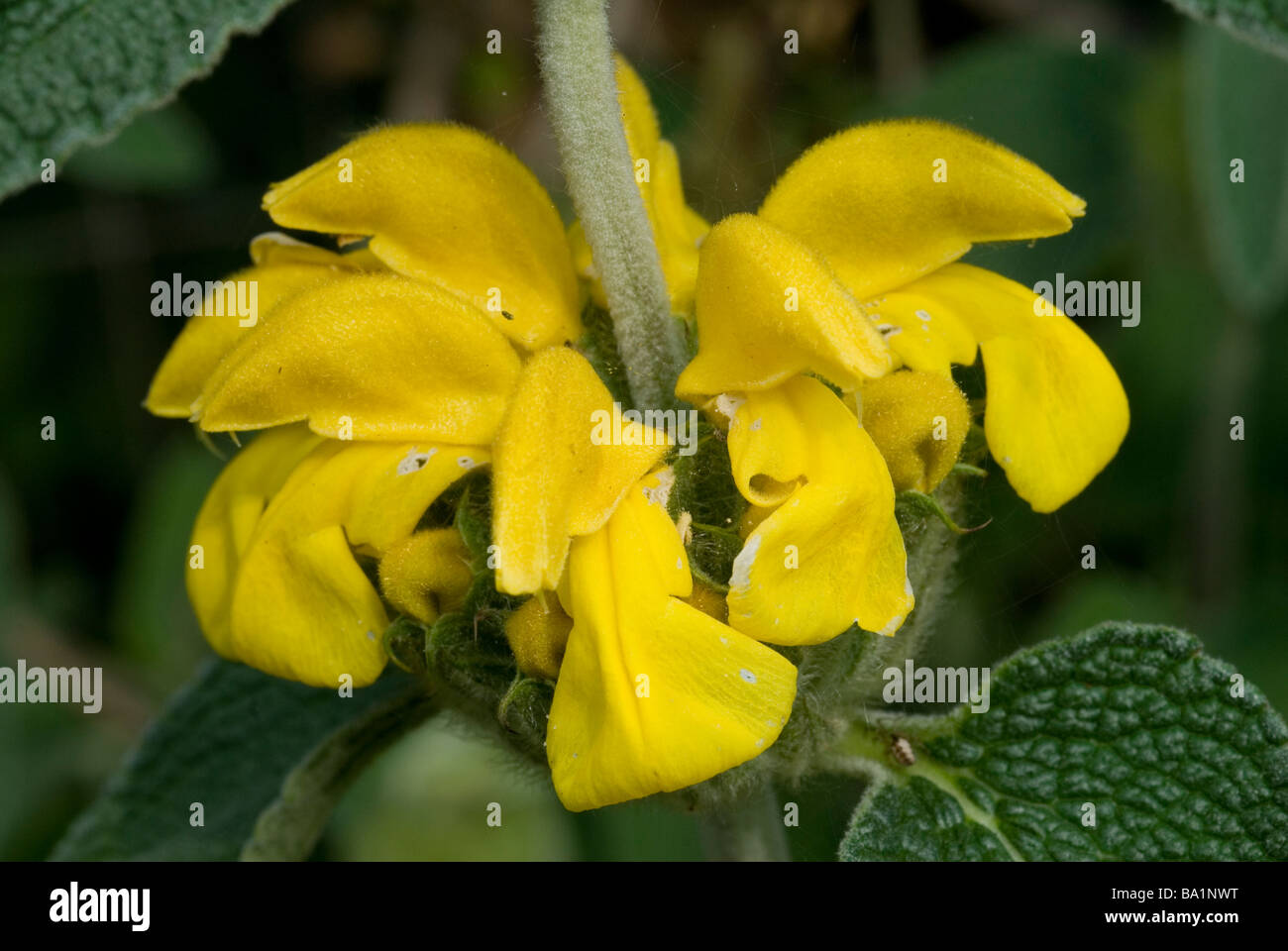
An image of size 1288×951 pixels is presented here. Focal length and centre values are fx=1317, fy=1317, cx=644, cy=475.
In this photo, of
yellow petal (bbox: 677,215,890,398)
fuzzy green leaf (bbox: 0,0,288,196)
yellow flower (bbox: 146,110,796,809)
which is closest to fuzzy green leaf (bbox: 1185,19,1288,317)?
yellow flower (bbox: 146,110,796,809)

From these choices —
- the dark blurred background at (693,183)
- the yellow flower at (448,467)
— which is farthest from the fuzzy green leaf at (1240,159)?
the yellow flower at (448,467)

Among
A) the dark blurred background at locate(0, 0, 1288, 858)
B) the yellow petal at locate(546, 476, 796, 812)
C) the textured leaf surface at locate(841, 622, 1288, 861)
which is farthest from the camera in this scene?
the dark blurred background at locate(0, 0, 1288, 858)

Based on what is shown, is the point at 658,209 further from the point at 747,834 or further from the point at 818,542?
the point at 747,834

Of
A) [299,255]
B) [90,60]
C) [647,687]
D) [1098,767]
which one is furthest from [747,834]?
[90,60]

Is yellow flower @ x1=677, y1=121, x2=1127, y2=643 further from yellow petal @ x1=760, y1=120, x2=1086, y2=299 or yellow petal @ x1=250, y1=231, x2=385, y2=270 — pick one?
yellow petal @ x1=250, y1=231, x2=385, y2=270

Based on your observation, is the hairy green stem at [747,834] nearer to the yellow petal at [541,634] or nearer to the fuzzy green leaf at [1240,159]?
the yellow petal at [541,634]

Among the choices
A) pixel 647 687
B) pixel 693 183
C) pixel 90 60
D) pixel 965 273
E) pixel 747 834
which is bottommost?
pixel 747 834
